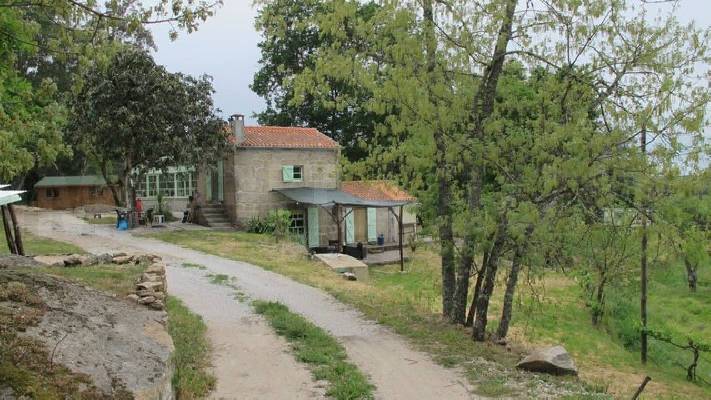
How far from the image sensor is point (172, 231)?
26.1 m

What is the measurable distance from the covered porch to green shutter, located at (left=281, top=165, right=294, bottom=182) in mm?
568

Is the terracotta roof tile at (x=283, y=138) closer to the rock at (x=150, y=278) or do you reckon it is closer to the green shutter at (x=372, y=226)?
the green shutter at (x=372, y=226)

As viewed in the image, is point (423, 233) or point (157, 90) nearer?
point (423, 233)

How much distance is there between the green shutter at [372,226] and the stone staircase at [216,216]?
23.5ft

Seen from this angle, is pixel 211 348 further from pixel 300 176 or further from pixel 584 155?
pixel 300 176

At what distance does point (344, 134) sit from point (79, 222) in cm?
1991

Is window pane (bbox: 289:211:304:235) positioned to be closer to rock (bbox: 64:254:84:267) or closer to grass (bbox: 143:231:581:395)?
grass (bbox: 143:231:581:395)

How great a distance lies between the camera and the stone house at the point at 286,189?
2953 centimetres

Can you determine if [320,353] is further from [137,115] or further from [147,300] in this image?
[137,115]

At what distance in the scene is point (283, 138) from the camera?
1229 inches

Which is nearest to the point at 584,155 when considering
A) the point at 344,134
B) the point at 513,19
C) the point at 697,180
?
the point at 697,180

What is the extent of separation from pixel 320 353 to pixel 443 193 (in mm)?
3926

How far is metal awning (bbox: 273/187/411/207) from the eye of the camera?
2825cm

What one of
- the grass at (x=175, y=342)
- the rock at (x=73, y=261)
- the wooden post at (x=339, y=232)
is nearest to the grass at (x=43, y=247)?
the rock at (x=73, y=261)
